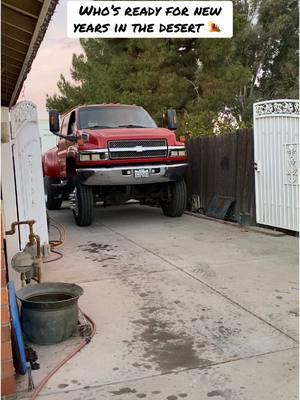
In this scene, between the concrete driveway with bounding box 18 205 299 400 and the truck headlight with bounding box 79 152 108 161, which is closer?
the concrete driveway with bounding box 18 205 299 400

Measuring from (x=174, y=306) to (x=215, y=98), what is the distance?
60.5 feet

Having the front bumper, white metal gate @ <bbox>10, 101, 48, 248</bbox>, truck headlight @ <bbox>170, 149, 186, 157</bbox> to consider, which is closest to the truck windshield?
truck headlight @ <bbox>170, 149, 186, 157</bbox>

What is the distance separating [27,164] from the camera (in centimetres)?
570

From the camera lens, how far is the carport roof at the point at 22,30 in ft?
9.82

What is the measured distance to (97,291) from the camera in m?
4.70

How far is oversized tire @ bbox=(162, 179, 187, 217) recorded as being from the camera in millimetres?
8891

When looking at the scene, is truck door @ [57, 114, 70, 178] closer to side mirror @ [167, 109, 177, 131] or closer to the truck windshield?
the truck windshield

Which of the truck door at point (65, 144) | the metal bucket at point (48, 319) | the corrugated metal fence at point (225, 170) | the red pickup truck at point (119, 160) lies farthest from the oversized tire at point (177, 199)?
the metal bucket at point (48, 319)

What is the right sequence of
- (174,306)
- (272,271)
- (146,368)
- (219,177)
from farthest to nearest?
(219,177), (272,271), (174,306), (146,368)

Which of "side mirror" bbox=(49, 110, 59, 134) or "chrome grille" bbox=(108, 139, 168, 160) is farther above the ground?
"side mirror" bbox=(49, 110, 59, 134)

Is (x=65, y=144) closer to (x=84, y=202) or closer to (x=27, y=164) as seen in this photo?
(x=84, y=202)

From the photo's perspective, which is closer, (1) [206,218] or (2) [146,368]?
(2) [146,368]

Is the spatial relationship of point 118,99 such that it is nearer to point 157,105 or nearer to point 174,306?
point 157,105

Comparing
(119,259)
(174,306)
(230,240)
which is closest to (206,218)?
(230,240)
